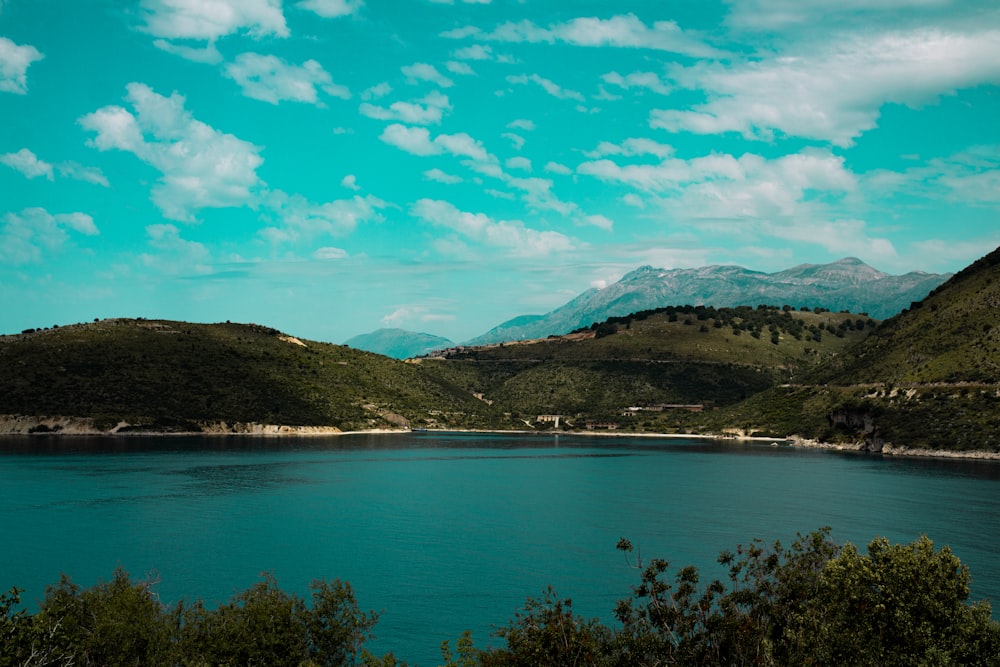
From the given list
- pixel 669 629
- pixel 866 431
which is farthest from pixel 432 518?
pixel 866 431

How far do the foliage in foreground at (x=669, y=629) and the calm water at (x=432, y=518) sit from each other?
15.0 meters

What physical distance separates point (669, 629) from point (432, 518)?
216 feet

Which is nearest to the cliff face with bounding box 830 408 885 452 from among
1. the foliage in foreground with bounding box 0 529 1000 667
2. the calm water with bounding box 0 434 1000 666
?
the calm water with bounding box 0 434 1000 666

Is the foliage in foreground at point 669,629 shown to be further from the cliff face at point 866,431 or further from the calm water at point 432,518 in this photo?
the cliff face at point 866,431

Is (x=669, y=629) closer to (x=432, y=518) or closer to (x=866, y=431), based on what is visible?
(x=432, y=518)

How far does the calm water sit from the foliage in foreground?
1502cm

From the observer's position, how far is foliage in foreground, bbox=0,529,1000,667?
115 feet

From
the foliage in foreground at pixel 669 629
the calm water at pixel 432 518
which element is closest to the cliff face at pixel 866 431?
the calm water at pixel 432 518

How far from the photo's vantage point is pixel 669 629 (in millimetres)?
38188

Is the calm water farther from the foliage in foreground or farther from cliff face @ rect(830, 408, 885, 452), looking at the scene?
cliff face @ rect(830, 408, 885, 452)

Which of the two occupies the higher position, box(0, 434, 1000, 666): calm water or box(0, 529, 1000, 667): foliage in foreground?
box(0, 529, 1000, 667): foliage in foreground

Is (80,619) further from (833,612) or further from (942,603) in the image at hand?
(942,603)

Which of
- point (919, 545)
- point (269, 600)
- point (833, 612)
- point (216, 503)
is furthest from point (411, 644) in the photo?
point (216, 503)

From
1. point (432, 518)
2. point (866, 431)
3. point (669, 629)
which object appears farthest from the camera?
point (866, 431)
